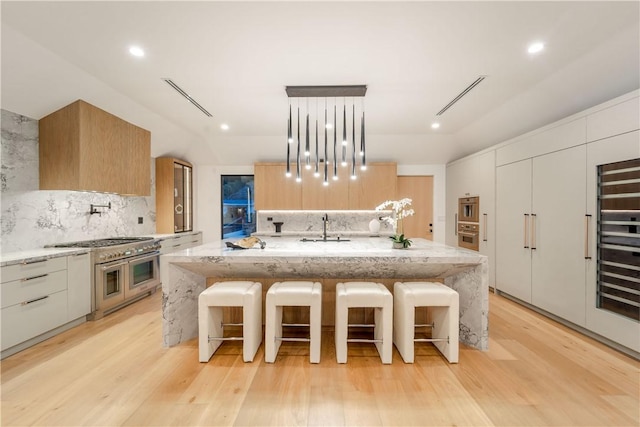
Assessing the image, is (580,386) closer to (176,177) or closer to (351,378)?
(351,378)

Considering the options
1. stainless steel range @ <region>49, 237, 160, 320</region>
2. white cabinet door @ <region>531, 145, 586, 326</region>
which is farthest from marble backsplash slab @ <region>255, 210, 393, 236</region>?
white cabinet door @ <region>531, 145, 586, 326</region>

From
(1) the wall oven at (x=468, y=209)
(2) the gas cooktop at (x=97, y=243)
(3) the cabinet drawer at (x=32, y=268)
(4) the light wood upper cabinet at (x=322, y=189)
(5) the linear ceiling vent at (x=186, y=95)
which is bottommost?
(3) the cabinet drawer at (x=32, y=268)

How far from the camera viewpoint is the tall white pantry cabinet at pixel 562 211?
8.69ft

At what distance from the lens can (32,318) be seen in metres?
2.74

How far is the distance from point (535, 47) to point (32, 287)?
511 centimetres

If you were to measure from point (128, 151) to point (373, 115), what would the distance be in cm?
357

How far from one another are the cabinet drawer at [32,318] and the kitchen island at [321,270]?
4.16ft

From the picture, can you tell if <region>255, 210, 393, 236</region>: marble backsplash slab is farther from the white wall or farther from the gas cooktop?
the gas cooktop

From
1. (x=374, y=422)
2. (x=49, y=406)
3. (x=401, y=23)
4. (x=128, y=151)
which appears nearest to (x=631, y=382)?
(x=374, y=422)

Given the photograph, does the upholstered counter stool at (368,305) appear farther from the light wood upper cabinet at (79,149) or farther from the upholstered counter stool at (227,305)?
the light wood upper cabinet at (79,149)

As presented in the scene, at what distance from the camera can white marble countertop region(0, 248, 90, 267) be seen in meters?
2.60

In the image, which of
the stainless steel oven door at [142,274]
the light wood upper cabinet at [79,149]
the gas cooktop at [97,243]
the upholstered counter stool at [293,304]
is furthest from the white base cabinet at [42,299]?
the upholstered counter stool at [293,304]

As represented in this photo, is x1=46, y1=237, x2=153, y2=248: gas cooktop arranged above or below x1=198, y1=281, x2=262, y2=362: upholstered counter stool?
above

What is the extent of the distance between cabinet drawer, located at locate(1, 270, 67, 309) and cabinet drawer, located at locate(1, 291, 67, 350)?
2.1 inches
